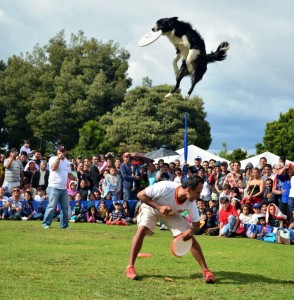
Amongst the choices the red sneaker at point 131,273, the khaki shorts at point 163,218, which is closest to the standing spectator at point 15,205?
the khaki shorts at point 163,218

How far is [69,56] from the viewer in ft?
181

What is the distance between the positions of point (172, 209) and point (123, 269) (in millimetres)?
1265

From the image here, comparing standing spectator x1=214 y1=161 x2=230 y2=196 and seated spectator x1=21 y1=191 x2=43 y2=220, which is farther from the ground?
standing spectator x1=214 y1=161 x2=230 y2=196

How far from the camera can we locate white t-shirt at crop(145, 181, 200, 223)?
7855 millimetres

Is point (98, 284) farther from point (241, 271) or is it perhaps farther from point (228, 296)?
point (241, 271)

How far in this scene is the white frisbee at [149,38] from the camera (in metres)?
7.07

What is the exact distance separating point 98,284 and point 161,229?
29.5ft

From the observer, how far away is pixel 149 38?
7.18 meters

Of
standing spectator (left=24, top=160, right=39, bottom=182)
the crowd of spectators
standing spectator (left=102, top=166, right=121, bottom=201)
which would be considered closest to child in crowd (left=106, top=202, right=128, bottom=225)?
the crowd of spectators

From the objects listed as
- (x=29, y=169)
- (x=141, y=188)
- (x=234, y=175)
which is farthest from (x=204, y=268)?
(x=29, y=169)

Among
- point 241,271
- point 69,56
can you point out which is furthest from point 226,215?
point 69,56

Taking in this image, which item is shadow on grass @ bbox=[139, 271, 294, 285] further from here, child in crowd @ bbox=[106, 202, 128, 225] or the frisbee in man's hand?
child in crowd @ bbox=[106, 202, 128, 225]

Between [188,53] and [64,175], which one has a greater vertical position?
[188,53]

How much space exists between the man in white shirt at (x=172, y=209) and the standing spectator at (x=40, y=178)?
10.8 metres
